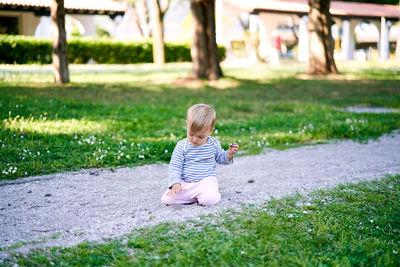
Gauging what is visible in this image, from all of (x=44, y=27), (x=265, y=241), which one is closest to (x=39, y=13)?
(x=44, y=27)

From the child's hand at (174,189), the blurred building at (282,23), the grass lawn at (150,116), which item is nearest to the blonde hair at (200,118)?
the child's hand at (174,189)

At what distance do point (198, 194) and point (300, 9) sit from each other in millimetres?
29765

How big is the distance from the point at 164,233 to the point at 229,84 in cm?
1090

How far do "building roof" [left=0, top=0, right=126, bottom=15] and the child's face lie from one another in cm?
2263

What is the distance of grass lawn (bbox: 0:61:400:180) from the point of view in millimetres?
5637

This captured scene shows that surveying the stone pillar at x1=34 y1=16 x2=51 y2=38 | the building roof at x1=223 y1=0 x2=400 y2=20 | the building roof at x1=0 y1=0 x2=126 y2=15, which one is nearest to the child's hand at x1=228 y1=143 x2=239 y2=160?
the building roof at x1=0 y1=0 x2=126 y2=15

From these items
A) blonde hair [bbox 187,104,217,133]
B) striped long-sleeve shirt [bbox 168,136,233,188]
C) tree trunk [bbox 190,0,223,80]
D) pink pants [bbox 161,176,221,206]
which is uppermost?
tree trunk [bbox 190,0,223,80]

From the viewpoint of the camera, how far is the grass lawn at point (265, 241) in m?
2.71

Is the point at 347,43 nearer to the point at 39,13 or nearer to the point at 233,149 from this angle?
the point at 39,13

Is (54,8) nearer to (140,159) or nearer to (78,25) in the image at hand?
(140,159)

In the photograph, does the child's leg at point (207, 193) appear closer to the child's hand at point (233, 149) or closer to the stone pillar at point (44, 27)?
the child's hand at point (233, 149)

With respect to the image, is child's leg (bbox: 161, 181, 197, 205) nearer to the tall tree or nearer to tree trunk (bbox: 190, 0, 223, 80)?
tree trunk (bbox: 190, 0, 223, 80)

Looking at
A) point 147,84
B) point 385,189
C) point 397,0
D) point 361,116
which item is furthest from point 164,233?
point 397,0

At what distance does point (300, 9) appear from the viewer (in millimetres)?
30875
